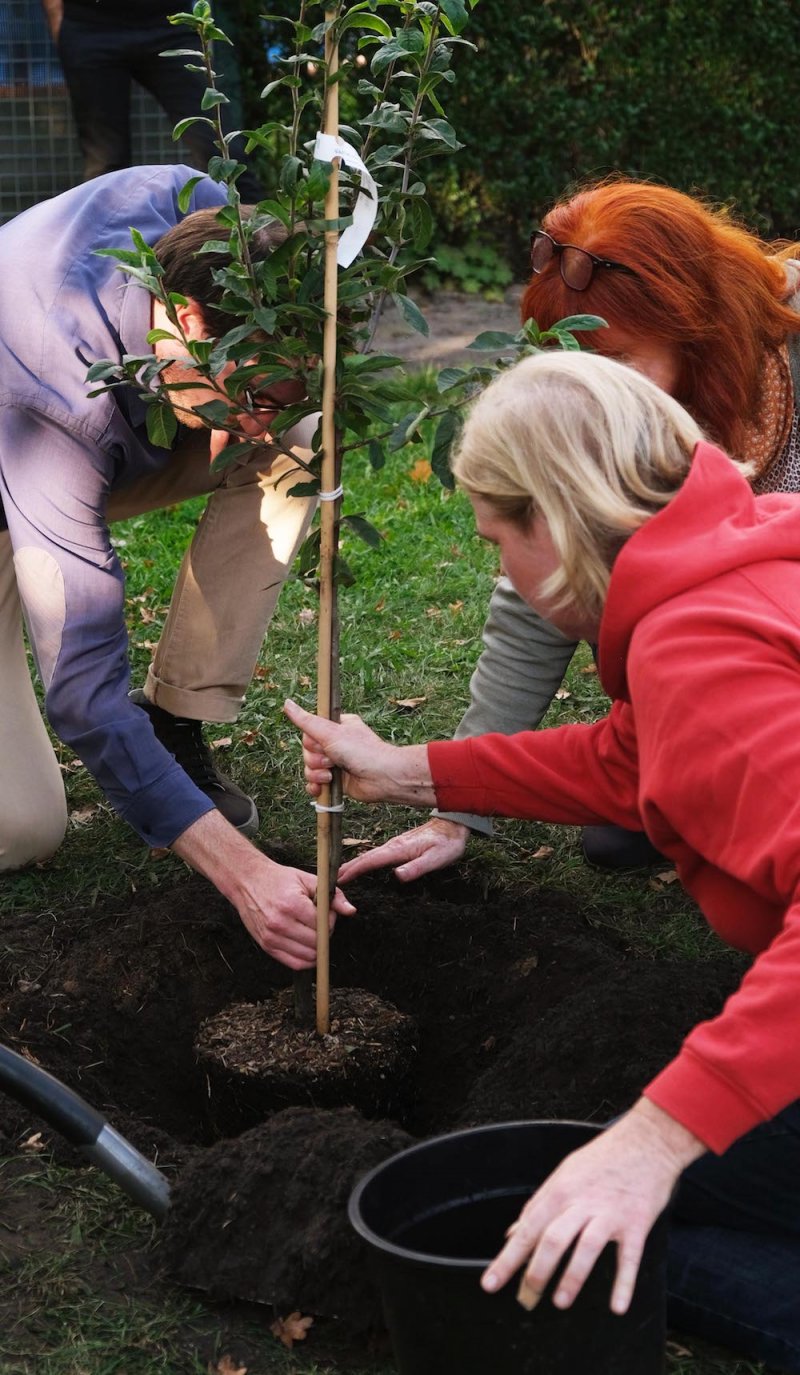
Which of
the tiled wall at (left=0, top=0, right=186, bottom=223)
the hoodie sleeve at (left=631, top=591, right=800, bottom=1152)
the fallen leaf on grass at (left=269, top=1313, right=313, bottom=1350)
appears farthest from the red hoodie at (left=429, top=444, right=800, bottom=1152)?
the tiled wall at (left=0, top=0, right=186, bottom=223)

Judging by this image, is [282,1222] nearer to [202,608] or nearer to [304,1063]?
[304,1063]

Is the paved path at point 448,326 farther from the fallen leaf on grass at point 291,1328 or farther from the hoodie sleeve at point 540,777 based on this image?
the fallen leaf on grass at point 291,1328

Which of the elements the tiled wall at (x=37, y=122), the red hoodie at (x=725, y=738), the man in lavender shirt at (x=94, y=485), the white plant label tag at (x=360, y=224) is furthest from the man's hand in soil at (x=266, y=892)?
the tiled wall at (x=37, y=122)

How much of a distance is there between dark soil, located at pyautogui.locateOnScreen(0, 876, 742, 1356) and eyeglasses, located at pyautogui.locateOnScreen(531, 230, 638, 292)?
1.26m

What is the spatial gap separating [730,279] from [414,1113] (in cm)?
168

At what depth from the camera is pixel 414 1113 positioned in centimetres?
268

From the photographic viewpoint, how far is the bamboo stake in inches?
87.7

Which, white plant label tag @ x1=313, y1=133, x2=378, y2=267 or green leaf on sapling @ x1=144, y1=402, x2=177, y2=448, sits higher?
white plant label tag @ x1=313, y1=133, x2=378, y2=267

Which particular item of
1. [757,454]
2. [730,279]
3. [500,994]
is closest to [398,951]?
[500,994]

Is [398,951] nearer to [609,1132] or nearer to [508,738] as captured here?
[508,738]

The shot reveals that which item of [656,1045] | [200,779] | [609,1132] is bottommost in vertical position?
[200,779]

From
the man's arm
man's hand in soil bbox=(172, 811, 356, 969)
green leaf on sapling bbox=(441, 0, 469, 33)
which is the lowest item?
man's hand in soil bbox=(172, 811, 356, 969)

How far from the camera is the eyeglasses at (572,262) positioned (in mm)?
2783

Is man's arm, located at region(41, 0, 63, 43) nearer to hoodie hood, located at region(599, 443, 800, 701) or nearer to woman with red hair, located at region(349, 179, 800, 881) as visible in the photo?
woman with red hair, located at region(349, 179, 800, 881)
